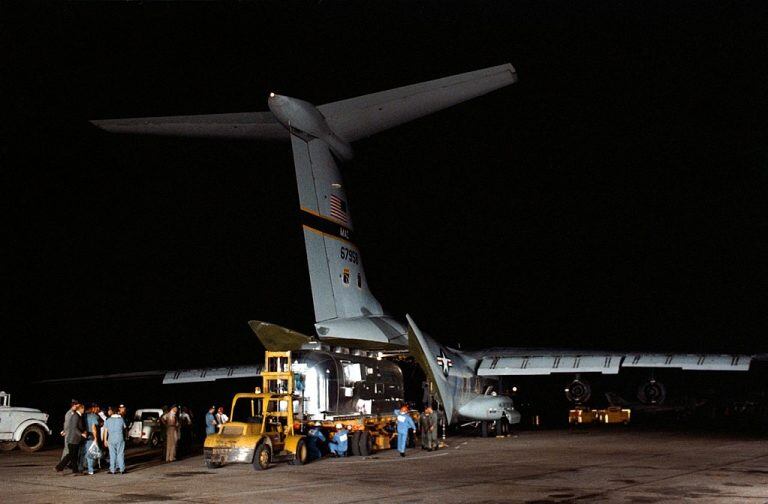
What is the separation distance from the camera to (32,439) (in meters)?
25.2

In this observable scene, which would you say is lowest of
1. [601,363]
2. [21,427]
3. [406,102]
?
[601,363]

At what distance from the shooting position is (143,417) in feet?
93.0

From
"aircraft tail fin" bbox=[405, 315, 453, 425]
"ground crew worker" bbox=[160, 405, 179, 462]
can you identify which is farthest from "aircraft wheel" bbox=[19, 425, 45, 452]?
"aircraft tail fin" bbox=[405, 315, 453, 425]

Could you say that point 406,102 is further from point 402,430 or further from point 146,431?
point 146,431

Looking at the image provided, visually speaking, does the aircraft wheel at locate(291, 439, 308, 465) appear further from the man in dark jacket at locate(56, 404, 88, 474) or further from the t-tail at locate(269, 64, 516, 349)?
the man in dark jacket at locate(56, 404, 88, 474)

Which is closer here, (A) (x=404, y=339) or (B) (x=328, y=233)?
(B) (x=328, y=233)

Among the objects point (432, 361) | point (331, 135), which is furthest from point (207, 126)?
point (432, 361)

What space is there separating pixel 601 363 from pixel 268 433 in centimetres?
1218

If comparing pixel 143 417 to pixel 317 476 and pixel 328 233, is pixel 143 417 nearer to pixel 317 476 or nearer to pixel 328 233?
pixel 328 233

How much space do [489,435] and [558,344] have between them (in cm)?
2908

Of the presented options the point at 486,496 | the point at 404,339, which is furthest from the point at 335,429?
the point at 486,496

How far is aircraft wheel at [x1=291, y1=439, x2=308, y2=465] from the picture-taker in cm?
1869

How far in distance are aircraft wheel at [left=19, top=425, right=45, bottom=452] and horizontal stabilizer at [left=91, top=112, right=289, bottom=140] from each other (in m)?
10.3

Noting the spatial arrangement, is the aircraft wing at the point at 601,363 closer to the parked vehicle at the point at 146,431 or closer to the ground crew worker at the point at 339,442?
the ground crew worker at the point at 339,442
